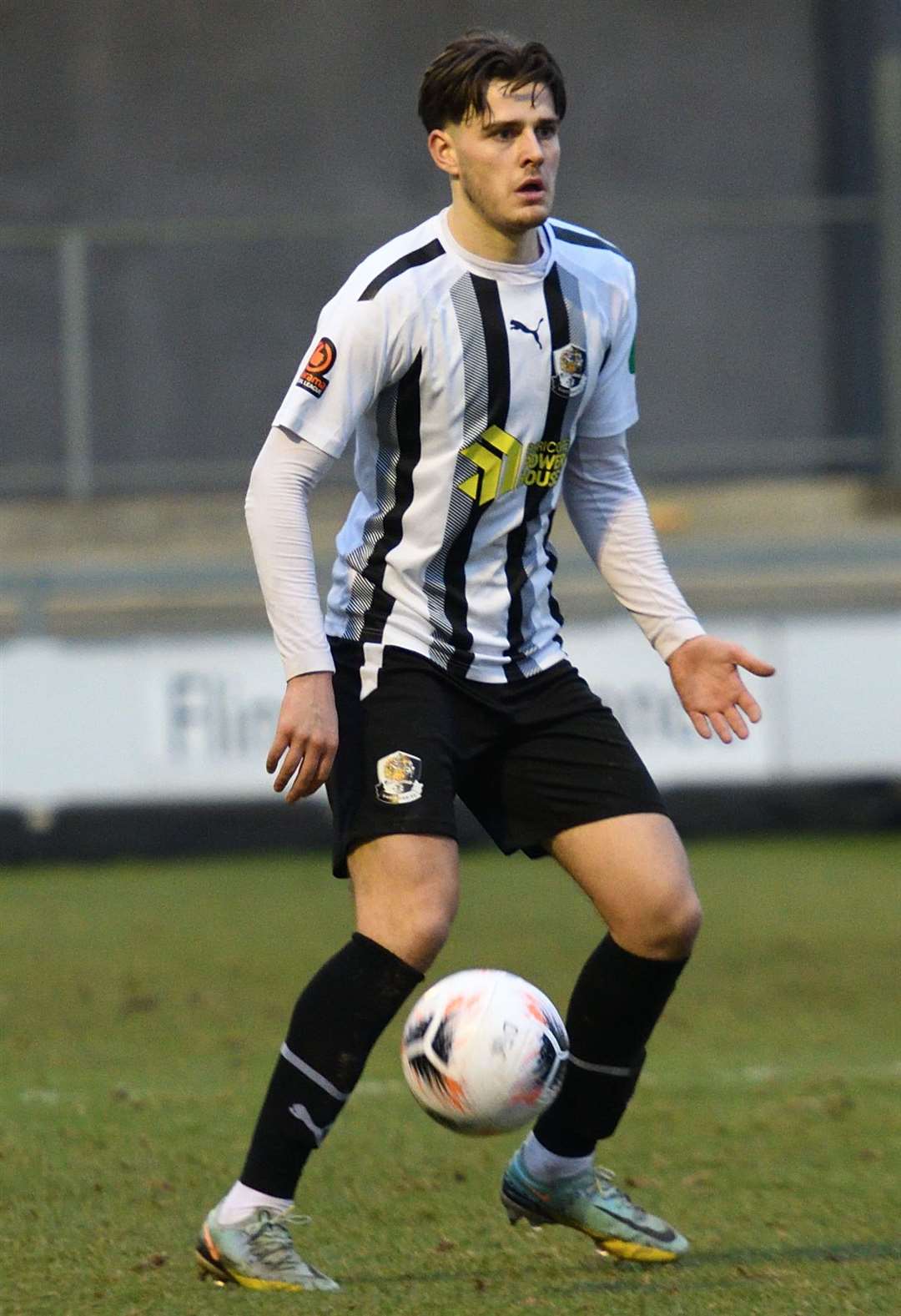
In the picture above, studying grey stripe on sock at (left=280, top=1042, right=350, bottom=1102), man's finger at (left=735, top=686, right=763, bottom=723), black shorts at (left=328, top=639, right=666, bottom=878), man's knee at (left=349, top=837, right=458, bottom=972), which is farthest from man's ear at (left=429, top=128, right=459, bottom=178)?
grey stripe on sock at (left=280, top=1042, right=350, bottom=1102)

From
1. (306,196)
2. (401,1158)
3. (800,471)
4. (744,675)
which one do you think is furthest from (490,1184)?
(306,196)

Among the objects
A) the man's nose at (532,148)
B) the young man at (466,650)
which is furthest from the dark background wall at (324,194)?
the man's nose at (532,148)

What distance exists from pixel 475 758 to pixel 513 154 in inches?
42.5

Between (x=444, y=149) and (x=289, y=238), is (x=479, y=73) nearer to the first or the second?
(x=444, y=149)

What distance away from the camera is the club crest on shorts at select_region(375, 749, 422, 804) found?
13.0ft

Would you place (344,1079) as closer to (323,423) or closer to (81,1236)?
(81,1236)

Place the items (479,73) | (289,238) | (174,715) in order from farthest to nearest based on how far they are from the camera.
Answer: (289,238) < (174,715) < (479,73)

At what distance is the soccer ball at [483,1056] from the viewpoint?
378 centimetres

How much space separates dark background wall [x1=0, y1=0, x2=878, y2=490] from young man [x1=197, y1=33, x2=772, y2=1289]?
9483 mm

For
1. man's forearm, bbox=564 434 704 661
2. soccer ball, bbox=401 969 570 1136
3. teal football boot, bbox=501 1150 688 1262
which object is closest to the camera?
soccer ball, bbox=401 969 570 1136

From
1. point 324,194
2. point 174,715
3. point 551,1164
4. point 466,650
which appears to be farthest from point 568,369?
point 324,194

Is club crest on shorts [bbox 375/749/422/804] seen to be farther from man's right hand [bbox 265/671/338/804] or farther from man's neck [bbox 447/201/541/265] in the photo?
man's neck [bbox 447/201/541/265]

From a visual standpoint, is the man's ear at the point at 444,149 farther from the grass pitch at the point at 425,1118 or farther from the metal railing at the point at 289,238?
the metal railing at the point at 289,238

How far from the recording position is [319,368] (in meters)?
3.98
